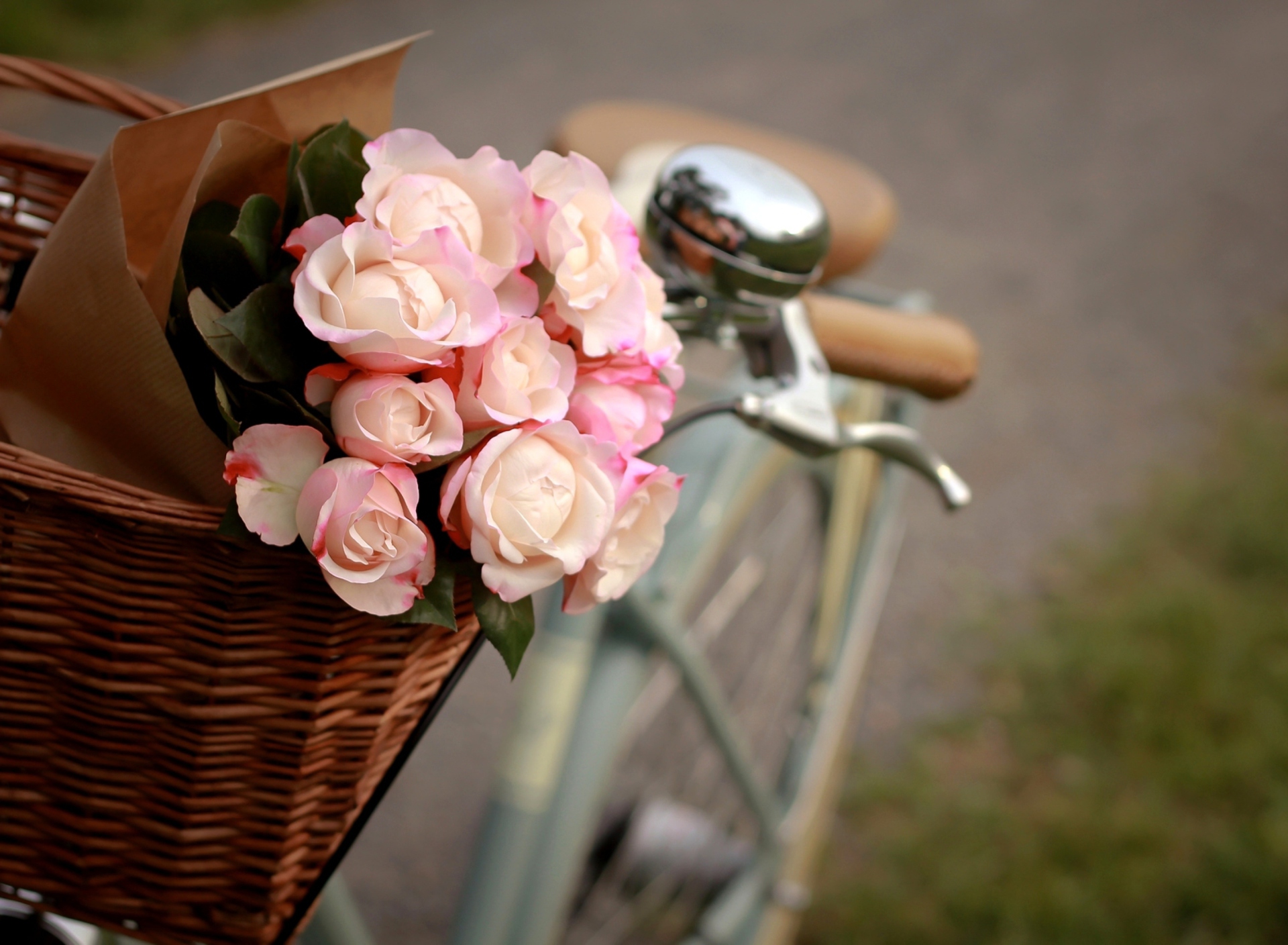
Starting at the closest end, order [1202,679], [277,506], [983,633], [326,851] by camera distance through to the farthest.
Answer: [277,506]
[326,851]
[1202,679]
[983,633]

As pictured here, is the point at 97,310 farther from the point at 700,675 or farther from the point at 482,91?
the point at 482,91

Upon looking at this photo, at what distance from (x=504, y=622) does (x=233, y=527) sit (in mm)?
114

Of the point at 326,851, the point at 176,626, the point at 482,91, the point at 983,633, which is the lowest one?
the point at 983,633

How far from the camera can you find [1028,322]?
10.7 feet

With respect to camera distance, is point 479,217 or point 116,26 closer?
point 479,217

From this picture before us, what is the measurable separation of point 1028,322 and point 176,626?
122 inches

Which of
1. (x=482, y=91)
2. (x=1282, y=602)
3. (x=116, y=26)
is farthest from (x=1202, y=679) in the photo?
(x=116, y=26)

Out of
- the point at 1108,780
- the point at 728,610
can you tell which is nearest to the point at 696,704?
the point at 728,610

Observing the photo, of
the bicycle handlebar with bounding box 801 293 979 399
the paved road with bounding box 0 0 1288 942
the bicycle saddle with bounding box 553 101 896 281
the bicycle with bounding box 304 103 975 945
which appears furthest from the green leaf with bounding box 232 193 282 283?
the paved road with bounding box 0 0 1288 942

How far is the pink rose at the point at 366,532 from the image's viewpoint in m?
0.43

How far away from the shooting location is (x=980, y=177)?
12.8 ft

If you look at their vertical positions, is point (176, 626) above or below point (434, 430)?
below

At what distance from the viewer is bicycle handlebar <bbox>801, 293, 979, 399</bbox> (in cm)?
83

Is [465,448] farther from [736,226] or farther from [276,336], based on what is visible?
[736,226]
